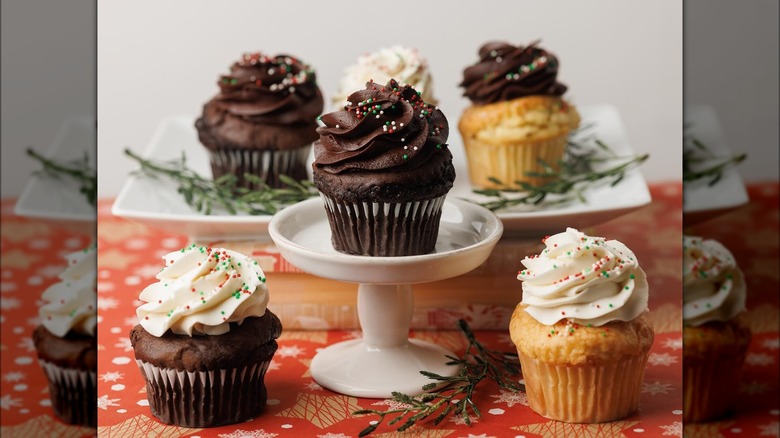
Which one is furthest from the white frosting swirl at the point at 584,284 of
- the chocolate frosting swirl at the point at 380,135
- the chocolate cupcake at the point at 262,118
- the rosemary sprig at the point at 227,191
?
the chocolate cupcake at the point at 262,118

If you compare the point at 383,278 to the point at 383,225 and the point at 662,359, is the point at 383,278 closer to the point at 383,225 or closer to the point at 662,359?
the point at 383,225

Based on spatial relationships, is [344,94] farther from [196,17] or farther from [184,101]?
[184,101]

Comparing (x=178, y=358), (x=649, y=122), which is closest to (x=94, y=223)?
(x=178, y=358)

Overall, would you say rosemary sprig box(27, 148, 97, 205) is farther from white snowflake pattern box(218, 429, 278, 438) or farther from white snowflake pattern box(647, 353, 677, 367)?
white snowflake pattern box(647, 353, 677, 367)

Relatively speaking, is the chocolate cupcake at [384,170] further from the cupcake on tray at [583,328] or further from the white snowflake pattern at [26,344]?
the white snowflake pattern at [26,344]

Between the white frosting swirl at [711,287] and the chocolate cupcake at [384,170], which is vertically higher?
the chocolate cupcake at [384,170]

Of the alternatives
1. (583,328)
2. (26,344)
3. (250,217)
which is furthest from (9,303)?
(583,328)
